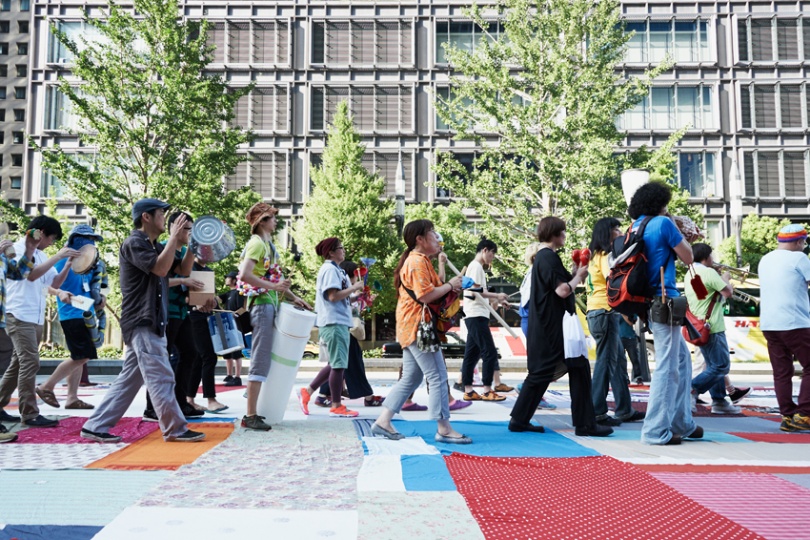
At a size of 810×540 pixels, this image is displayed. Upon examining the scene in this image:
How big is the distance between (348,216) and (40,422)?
21635 millimetres

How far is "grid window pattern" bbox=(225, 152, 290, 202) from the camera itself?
37.0 meters

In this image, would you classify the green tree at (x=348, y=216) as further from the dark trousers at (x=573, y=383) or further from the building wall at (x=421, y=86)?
the dark trousers at (x=573, y=383)

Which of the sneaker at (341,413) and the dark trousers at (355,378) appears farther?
the dark trousers at (355,378)

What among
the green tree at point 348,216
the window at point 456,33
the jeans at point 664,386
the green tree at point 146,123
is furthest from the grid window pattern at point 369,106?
the jeans at point 664,386

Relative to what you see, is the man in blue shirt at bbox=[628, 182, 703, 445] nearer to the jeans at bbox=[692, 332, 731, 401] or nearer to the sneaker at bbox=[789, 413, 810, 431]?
the sneaker at bbox=[789, 413, 810, 431]

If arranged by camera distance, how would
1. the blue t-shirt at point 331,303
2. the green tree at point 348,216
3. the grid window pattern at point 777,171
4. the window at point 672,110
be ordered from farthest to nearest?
the grid window pattern at point 777,171 < the window at point 672,110 < the green tree at point 348,216 < the blue t-shirt at point 331,303

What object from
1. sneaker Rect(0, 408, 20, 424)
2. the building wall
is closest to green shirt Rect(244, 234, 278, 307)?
sneaker Rect(0, 408, 20, 424)

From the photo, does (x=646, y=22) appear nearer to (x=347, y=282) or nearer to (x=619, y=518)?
(x=347, y=282)

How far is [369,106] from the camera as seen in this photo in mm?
37750

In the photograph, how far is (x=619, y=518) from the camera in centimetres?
337

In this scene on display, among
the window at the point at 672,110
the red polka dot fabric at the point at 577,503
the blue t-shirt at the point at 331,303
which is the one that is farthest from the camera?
the window at the point at 672,110

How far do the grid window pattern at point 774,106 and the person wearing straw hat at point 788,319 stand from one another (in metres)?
35.0

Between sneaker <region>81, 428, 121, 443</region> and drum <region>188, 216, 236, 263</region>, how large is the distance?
1661mm

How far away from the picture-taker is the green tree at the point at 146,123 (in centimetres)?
1920
